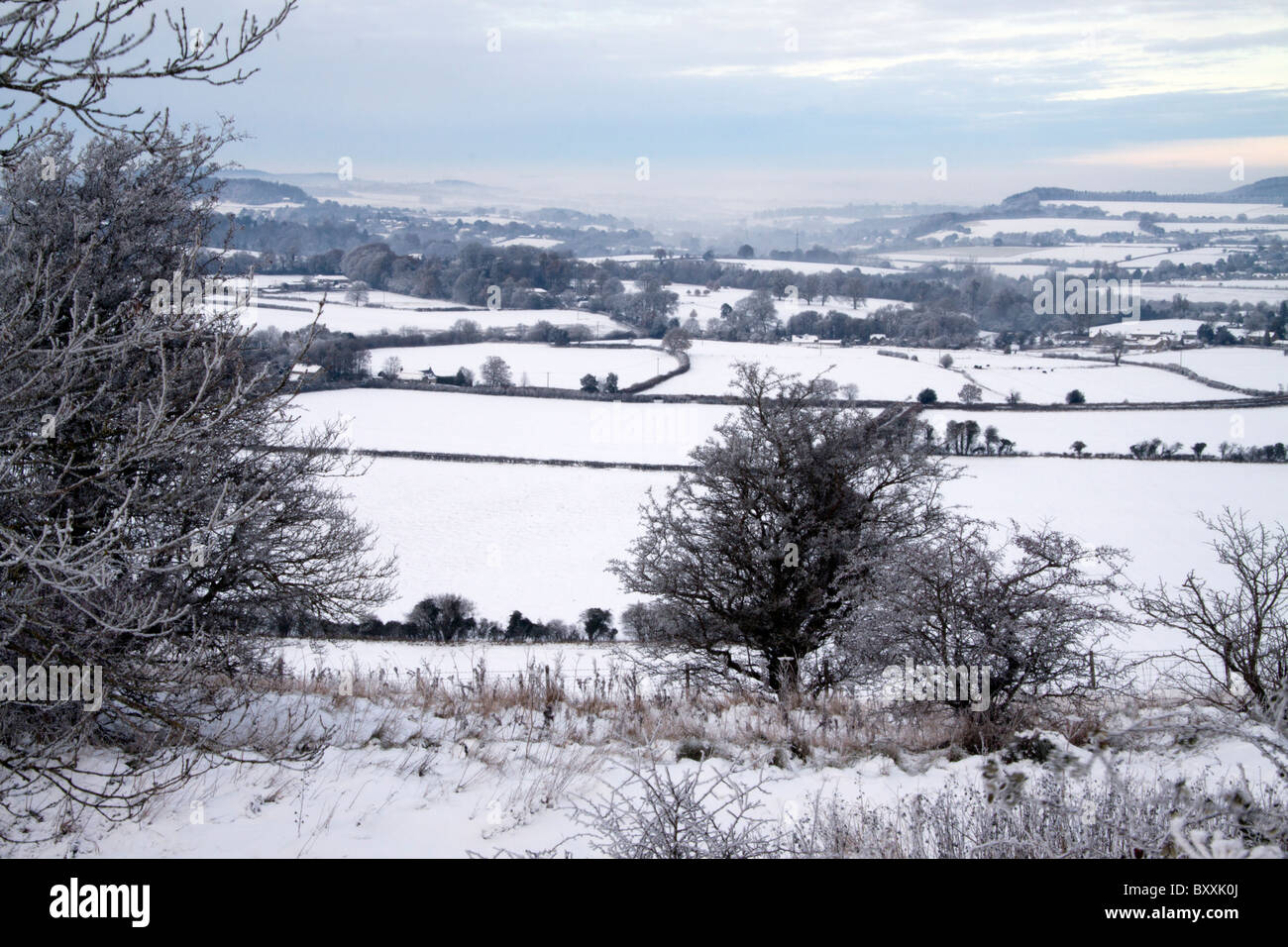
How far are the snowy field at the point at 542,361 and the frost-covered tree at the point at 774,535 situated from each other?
1576 inches

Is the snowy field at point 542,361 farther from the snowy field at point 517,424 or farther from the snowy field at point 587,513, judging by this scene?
the snowy field at point 587,513

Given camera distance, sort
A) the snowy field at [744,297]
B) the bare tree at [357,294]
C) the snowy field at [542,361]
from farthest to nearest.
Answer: the snowy field at [744,297] < the bare tree at [357,294] < the snowy field at [542,361]

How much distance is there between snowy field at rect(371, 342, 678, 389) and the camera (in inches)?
2158

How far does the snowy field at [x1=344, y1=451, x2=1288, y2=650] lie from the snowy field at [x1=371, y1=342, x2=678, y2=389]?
17.9 meters

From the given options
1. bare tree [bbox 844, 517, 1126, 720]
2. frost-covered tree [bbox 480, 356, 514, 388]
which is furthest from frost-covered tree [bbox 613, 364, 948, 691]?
frost-covered tree [bbox 480, 356, 514, 388]

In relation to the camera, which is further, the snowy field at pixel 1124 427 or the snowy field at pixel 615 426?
the snowy field at pixel 615 426

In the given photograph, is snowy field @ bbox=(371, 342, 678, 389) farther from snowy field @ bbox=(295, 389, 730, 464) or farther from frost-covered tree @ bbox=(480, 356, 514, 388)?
snowy field @ bbox=(295, 389, 730, 464)

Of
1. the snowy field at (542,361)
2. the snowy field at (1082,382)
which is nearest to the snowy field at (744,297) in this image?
the snowy field at (542,361)

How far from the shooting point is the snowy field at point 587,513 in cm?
2467

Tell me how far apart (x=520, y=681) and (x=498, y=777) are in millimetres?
2236

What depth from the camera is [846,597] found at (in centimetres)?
1161

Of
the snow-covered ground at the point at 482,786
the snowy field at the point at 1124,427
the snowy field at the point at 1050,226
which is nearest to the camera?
the snow-covered ground at the point at 482,786

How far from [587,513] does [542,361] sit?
30263 millimetres

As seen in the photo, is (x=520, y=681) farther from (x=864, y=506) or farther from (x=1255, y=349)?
(x=1255, y=349)
